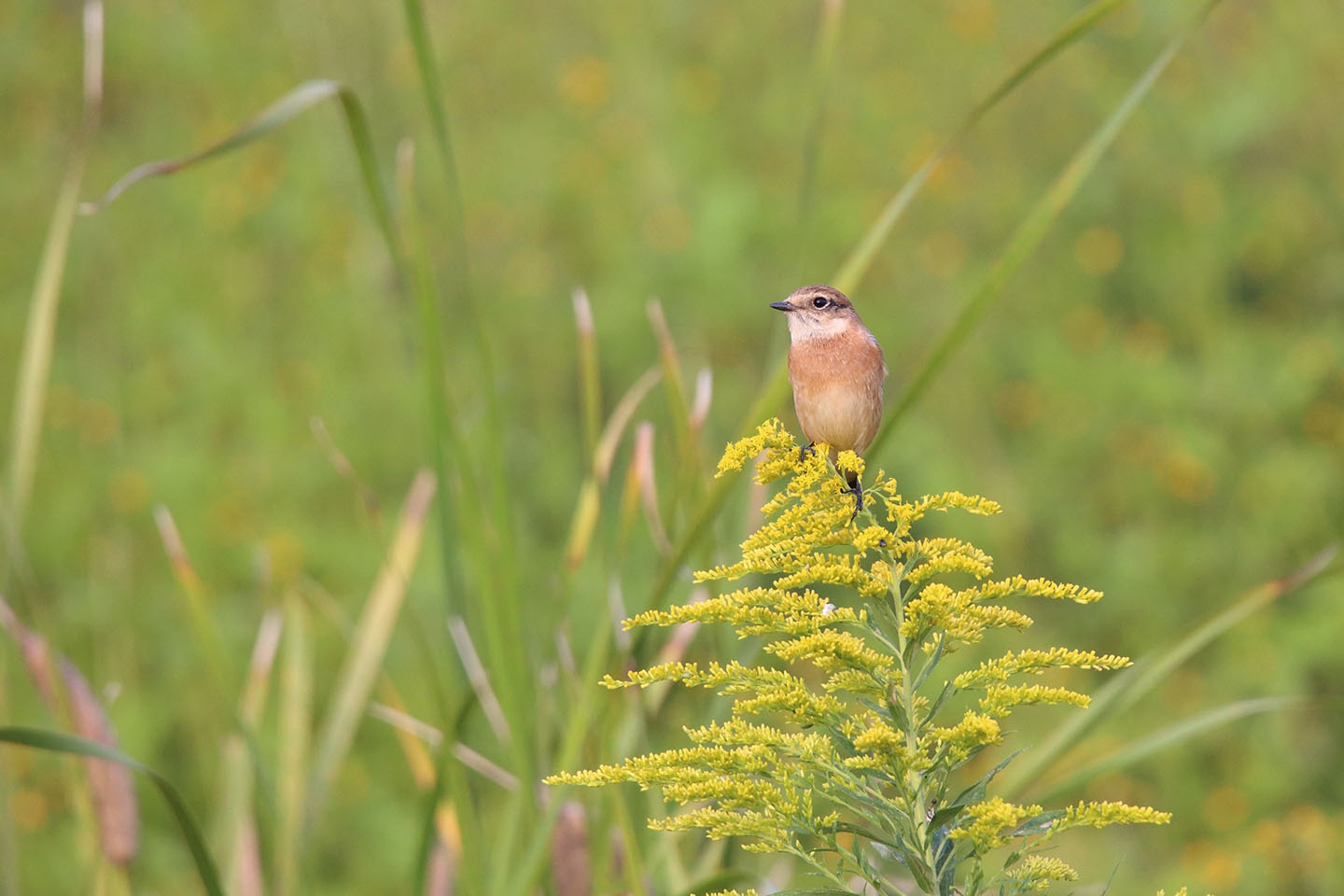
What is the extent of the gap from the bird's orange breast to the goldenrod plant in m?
0.58

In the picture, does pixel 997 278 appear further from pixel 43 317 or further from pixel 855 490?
pixel 43 317

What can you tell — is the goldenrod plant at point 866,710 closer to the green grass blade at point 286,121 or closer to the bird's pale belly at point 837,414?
the bird's pale belly at point 837,414

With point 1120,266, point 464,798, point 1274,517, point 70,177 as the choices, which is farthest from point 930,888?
point 1120,266

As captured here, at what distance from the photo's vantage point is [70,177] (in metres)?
2.47

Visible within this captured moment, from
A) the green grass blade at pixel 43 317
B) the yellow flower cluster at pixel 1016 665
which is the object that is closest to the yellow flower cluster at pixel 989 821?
the yellow flower cluster at pixel 1016 665

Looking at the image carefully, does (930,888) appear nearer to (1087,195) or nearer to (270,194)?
(1087,195)

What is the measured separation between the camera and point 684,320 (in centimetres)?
607

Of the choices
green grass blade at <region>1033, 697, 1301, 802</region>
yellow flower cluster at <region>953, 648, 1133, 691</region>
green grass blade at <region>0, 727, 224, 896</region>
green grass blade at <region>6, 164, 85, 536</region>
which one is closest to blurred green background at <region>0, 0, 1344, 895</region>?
green grass blade at <region>6, 164, 85, 536</region>

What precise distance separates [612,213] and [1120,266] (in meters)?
2.47

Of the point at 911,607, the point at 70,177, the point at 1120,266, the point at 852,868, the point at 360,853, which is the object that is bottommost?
the point at 360,853

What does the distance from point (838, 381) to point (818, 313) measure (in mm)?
226

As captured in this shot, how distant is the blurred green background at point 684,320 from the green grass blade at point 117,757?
2395 mm

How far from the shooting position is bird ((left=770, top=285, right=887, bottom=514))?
6.44 ft

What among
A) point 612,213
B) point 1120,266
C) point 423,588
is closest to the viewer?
point 423,588
